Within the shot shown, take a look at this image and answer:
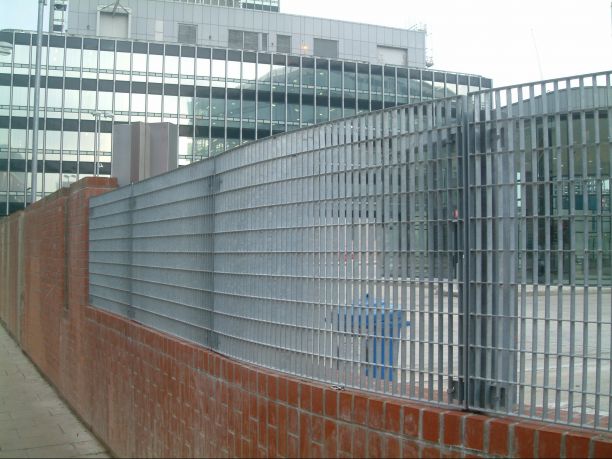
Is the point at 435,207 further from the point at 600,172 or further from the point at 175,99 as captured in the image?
the point at 175,99

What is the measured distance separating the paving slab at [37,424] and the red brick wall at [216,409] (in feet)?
0.64

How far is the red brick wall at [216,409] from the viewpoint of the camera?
2721 millimetres

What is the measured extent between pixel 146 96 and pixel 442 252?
158ft

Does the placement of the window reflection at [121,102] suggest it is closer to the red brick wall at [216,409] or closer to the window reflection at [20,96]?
the window reflection at [20,96]

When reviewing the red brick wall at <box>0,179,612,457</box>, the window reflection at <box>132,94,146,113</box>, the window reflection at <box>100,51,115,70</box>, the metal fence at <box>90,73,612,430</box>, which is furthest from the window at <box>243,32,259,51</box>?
the metal fence at <box>90,73,612,430</box>

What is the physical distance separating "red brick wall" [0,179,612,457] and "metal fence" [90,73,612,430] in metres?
0.17

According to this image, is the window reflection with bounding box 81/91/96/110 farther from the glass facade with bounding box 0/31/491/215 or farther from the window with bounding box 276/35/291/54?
the window with bounding box 276/35/291/54

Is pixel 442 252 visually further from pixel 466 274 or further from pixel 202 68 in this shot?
pixel 202 68

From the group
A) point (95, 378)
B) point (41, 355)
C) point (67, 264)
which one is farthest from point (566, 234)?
point (41, 355)

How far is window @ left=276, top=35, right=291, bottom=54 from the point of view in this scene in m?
57.2

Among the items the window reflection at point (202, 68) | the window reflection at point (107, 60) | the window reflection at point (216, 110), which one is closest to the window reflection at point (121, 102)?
the window reflection at point (107, 60)

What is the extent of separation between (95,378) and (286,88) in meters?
43.8

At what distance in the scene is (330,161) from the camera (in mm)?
3754

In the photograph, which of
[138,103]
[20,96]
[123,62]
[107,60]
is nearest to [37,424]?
[138,103]
